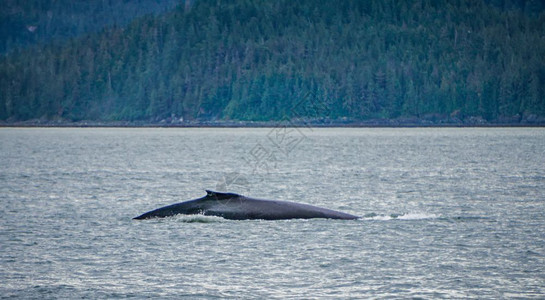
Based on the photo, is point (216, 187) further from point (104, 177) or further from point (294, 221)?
point (294, 221)

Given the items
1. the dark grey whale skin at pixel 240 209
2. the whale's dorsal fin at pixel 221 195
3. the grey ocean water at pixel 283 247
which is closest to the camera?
the grey ocean water at pixel 283 247

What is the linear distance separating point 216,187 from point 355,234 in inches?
1095

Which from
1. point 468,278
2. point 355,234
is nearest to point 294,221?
point 355,234

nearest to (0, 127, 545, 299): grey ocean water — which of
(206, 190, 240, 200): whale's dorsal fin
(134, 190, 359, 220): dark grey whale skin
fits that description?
(134, 190, 359, 220): dark grey whale skin

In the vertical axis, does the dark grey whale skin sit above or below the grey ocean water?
above

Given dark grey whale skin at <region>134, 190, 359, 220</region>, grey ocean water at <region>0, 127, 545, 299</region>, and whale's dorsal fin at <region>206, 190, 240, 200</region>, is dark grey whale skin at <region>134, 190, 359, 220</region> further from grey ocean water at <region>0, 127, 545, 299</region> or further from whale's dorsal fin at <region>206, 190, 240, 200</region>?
grey ocean water at <region>0, 127, 545, 299</region>

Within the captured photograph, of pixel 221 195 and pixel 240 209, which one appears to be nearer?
pixel 221 195

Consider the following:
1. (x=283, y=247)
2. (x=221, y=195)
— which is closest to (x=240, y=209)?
(x=221, y=195)

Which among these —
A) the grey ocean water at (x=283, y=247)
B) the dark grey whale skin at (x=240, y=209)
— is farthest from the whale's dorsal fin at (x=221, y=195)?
the grey ocean water at (x=283, y=247)

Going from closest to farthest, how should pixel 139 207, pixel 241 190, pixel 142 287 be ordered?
pixel 142 287 < pixel 139 207 < pixel 241 190

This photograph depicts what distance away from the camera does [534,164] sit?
3295 inches

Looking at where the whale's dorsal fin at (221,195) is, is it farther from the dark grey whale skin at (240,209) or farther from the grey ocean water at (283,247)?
the grey ocean water at (283,247)

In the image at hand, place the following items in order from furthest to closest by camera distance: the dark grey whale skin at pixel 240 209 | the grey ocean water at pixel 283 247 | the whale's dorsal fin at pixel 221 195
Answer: the dark grey whale skin at pixel 240 209 → the whale's dorsal fin at pixel 221 195 → the grey ocean water at pixel 283 247

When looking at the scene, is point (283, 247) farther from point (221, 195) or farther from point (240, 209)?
point (240, 209)
